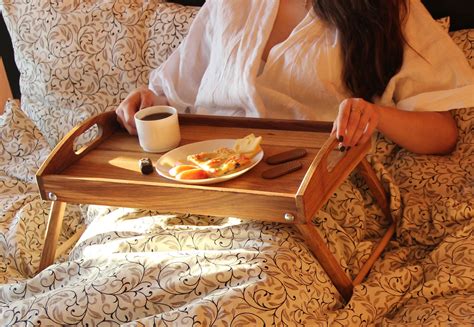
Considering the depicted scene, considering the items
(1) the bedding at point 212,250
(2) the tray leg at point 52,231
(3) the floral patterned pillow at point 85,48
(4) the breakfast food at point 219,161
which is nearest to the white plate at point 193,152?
(4) the breakfast food at point 219,161

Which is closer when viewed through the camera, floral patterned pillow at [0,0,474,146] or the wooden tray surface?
the wooden tray surface

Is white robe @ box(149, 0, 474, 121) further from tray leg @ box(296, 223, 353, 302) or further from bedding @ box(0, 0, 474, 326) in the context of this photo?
tray leg @ box(296, 223, 353, 302)

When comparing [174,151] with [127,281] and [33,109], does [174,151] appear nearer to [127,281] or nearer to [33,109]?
[127,281]

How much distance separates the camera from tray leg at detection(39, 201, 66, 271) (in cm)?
137

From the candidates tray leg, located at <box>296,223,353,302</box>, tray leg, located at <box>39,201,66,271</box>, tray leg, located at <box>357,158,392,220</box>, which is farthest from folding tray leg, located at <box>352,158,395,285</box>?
tray leg, located at <box>39,201,66,271</box>

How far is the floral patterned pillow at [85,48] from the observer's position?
6.09 ft

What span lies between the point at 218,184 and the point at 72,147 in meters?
0.37

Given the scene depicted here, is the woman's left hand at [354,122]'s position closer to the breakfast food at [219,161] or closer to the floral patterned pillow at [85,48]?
the breakfast food at [219,161]

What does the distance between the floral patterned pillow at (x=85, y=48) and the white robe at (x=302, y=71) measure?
0.95 ft

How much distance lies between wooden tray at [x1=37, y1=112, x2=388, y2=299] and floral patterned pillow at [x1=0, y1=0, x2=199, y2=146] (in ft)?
1.29

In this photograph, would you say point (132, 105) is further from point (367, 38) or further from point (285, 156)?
point (367, 38)

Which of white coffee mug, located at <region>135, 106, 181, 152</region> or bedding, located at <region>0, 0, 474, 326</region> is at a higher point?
white coffee mug, located at <region>135, 106, 181, 152</region>

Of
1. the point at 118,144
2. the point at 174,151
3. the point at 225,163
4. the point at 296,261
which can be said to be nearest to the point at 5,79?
the point at 118,144

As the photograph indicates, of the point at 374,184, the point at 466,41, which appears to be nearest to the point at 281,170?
the point at 374,184
